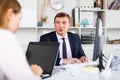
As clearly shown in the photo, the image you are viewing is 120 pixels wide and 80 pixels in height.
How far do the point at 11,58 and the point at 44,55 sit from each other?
3.17 ft

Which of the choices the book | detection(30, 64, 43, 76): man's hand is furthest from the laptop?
the book

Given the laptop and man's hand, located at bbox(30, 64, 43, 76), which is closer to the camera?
man's hand, located at bbox(30, 64, 43, 76)

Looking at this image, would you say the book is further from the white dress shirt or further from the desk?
the white dress shirt

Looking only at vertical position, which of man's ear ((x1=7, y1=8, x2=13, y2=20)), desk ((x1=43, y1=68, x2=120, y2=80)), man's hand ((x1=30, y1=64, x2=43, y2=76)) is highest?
man's ear ((x1=7, y1=8, x2=13, y2=20))

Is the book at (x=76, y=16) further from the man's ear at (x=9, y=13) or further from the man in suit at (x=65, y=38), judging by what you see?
the man's ear at (x=9, y=13)

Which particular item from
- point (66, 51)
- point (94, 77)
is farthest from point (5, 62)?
point (66, 51)

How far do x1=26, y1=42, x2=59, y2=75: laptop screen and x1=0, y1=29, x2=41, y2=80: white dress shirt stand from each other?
2.87 feet

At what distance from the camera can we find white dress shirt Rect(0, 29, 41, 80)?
40.8 inches

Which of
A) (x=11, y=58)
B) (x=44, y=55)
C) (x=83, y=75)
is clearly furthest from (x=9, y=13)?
(x=83, y=75)

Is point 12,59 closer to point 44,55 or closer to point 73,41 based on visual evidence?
point 44,55

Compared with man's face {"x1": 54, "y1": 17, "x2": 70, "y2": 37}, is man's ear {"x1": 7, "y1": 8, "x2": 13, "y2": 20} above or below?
above

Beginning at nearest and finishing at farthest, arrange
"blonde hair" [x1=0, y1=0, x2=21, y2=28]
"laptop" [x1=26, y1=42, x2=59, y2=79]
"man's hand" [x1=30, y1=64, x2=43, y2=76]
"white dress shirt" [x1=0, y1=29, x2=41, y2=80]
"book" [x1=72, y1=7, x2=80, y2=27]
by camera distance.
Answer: "white dress shirt" [x1=0, y1=29, x2=41, y2=80], "blonde hair" [x1=0, y1=0, x2=21, y2=28], "man's hand" [x1=30, y1=64, x2=43, y2=76], "laptop" [x1=26, y1=42, x2=59, y2=79], "book" [x1=72, y1=7, x2=80, y2=27]

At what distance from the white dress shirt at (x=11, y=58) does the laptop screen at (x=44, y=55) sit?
0.88 m

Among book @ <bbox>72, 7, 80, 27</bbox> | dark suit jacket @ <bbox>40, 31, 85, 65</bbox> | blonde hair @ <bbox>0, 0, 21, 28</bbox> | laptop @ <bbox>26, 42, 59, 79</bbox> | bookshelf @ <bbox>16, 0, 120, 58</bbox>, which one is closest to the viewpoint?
blonde hair @ <bbox>0, 0, 21, 28</bbox>
